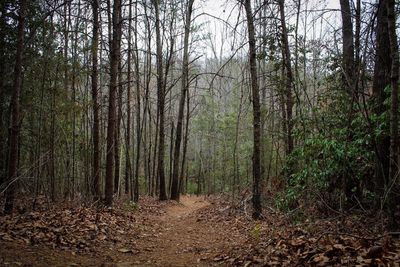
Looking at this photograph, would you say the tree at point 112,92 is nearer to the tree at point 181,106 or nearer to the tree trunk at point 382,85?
the tree trunk at point 382,85

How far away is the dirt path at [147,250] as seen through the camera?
498cm

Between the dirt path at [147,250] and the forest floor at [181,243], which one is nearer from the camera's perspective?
the forest floor at [181,243]

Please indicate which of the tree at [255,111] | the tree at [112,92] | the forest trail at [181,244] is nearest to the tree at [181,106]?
the forest trail at [181,244]

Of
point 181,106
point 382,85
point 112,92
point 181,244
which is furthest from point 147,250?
point 181,106

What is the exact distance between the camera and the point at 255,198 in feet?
30.8

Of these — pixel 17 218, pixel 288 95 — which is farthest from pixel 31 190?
pixel 288 95

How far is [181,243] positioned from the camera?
24.9 ft

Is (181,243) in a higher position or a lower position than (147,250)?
lower

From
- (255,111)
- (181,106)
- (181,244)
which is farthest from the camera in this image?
(181,106)

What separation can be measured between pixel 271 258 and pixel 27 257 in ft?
11.4

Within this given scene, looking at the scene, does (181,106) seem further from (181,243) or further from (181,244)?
(181,244)

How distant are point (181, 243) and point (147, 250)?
112 centimetres

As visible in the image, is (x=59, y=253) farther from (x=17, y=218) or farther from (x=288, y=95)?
(x=288, y=95)

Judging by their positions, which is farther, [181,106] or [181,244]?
[181,106]
